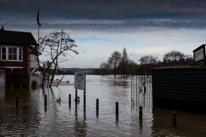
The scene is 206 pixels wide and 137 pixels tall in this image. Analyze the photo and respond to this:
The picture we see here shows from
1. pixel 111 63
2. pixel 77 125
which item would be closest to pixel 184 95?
pixel 77 125

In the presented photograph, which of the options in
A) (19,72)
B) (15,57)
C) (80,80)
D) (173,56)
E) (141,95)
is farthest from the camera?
(173,56)

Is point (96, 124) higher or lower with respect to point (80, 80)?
lower

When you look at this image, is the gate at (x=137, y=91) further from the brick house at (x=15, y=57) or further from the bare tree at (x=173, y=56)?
the bare tree at (x=173, y=56)

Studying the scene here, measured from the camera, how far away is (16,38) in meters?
37.3

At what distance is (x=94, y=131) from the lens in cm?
1047

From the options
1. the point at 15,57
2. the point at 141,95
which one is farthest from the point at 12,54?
the point at 141,95

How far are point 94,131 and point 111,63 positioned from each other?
430 ft

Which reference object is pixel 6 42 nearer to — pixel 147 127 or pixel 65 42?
pixel 65 42

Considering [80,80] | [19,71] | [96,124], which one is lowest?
[96,124]

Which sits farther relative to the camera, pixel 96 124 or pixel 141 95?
pixel 141 95

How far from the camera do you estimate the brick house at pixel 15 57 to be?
35.4 m

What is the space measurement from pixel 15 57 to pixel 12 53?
2.51ft

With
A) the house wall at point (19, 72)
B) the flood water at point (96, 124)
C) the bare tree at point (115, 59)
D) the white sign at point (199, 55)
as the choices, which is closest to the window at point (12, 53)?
the house wall at point (19, 72)

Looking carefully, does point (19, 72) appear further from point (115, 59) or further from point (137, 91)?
point (115, 59)
